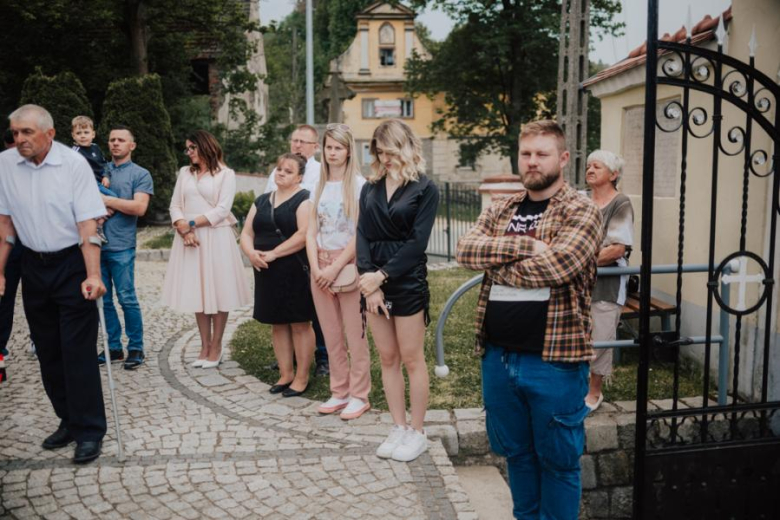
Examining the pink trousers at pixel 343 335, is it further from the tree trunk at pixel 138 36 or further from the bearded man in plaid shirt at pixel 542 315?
the tree trunk at pixel 138 36

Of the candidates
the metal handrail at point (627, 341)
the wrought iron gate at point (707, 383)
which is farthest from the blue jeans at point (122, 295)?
the wrought iron gate at point (707, 383)

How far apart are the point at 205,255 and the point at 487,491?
122 inches

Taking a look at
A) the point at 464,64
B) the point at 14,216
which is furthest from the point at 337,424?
the point at 464,64

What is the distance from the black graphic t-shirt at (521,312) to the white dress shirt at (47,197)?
2622 mm

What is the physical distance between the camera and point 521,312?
3346 millimetres

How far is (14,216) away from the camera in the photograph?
4.49m

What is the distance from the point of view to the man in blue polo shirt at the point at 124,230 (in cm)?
637

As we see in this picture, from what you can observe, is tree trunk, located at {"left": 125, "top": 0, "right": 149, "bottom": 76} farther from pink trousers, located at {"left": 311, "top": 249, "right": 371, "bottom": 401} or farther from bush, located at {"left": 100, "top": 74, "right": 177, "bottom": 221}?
pink trousers, located at {"left": 311, "top": 249, "right": 371, "bottom": 401}

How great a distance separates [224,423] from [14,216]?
198cm

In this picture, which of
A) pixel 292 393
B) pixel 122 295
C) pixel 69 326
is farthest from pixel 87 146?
pixel 292 393

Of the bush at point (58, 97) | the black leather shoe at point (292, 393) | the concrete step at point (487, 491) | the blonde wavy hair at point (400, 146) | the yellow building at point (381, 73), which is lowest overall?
the concrete step at point (487, 491)

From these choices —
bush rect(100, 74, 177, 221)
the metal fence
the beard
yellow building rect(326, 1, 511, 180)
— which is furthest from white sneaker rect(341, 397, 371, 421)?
yellow building rect(326, 1, 511, 180)

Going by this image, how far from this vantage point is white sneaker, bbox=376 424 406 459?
4539mm

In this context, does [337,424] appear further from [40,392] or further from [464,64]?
[464,64]
